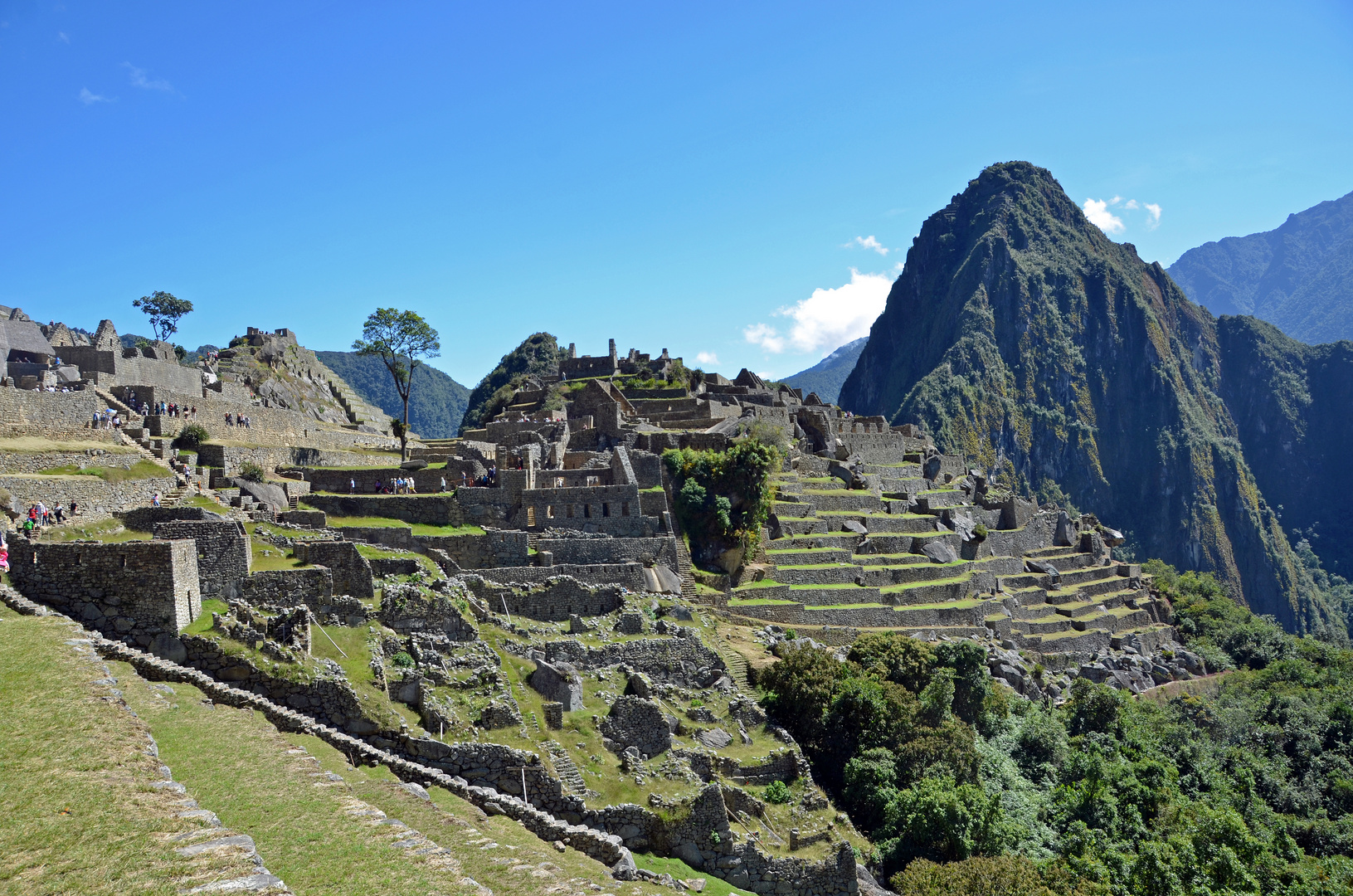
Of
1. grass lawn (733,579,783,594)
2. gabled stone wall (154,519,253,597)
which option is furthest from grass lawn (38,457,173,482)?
grass lawn (733,579,783,594)

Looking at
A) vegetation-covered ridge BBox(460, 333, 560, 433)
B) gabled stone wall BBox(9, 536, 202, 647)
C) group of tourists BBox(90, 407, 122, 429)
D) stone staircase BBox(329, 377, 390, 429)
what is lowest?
gabled stone wall BBox(9, 536, 202, 647)

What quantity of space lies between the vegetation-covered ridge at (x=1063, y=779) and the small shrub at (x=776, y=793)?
3561mm

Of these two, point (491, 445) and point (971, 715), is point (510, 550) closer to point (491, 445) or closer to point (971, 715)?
point (491, 445)

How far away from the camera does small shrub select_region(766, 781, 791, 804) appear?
24781 mm

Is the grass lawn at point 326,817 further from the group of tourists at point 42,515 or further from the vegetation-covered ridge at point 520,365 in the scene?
the vegetation-covered ridge at point 520,365

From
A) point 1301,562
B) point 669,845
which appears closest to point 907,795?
point 669,845

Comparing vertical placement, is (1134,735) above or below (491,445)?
below

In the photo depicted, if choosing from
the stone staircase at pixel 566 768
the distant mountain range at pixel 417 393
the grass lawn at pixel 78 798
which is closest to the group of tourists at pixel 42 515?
the grass lawn at pixel 78 798

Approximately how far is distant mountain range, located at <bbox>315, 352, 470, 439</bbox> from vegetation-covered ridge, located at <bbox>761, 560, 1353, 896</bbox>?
3909 inches

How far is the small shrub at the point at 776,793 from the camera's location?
2478 centimetres

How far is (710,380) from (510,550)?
3820 centimetres

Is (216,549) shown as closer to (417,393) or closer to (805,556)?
(805,556)

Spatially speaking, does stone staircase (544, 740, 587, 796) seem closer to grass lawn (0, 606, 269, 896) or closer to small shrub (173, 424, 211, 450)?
grass lawn (0, 606, 269, 896)

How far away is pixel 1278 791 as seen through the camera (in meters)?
39.4
